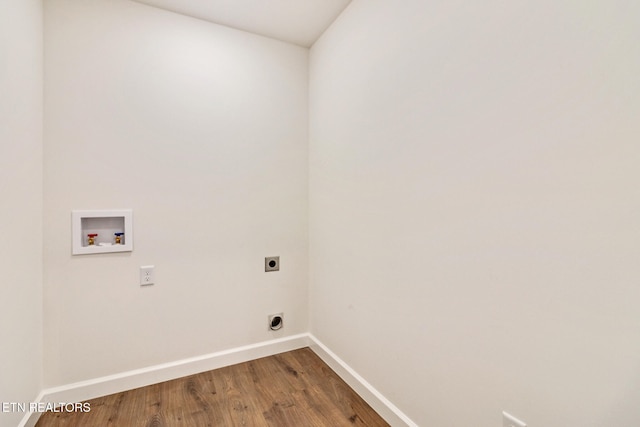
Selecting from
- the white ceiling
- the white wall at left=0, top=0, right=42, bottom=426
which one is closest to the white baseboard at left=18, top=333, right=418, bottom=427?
the white wall at left=0, top=0, right=42, bottom=426

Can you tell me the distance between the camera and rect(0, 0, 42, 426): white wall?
122cm

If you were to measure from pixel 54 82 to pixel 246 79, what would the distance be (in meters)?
1.05

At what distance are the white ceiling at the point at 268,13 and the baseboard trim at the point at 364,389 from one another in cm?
220

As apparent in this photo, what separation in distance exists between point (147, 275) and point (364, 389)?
1.43 metres

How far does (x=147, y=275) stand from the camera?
1.81m

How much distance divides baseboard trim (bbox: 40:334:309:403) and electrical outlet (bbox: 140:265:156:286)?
53 cm

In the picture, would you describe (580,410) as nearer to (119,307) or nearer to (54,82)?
(119,307)

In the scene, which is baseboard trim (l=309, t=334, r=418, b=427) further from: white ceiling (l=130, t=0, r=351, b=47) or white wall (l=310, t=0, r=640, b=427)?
white ceiling (l=130, t=0, r=351, b=47)

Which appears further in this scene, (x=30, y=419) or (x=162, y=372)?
(x=162, y=372)

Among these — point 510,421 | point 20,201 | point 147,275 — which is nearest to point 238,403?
point 147,275

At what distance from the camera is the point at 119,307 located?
1750mm

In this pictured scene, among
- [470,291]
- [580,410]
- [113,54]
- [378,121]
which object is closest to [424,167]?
[378,121]

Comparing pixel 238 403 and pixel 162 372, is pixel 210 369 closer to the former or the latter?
pixel 162 372

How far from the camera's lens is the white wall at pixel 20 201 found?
1220 mm
